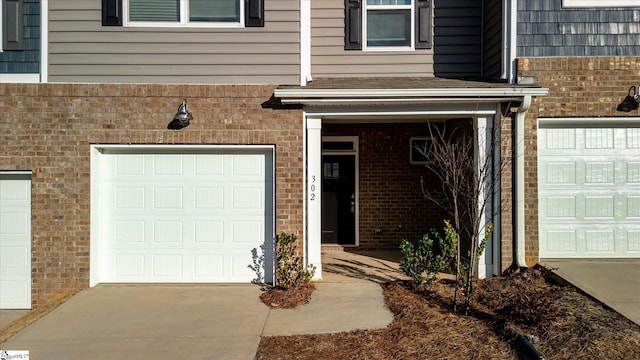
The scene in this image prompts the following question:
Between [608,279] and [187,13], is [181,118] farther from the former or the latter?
[608,279]

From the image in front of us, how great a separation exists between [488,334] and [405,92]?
3.38 m

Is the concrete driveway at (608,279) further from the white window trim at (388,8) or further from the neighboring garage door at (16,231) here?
the neighboring garage door at (16,231)

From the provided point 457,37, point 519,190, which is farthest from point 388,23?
point 519,190

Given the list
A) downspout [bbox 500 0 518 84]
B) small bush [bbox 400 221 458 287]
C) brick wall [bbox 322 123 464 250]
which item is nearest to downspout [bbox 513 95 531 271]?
downspout [bbox 500 0 518 84]

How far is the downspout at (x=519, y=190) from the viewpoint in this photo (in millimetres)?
6660

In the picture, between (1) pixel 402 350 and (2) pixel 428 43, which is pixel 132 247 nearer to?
(1) pixel 402 350

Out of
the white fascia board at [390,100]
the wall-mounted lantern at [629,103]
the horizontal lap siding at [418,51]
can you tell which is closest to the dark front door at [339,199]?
the horizontal lap siding at [418,51]

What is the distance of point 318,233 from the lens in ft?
22.6

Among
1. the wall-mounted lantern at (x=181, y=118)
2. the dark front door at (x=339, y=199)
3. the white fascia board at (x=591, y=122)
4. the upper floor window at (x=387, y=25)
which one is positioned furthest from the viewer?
the dark front door at (x=339, y=199)

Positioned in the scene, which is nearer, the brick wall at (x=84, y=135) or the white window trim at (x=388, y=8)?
the brick wall at (x=84, y=135)

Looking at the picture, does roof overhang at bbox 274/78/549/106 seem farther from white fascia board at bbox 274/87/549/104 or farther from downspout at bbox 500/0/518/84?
downspout at bbox 500/0/518/84

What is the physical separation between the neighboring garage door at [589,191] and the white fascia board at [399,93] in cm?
105

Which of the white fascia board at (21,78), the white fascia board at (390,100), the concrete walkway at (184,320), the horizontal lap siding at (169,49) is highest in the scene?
the horizontal lap siding at (169,49)

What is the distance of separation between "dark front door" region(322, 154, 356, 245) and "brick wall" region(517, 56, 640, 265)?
3696 millimetres
